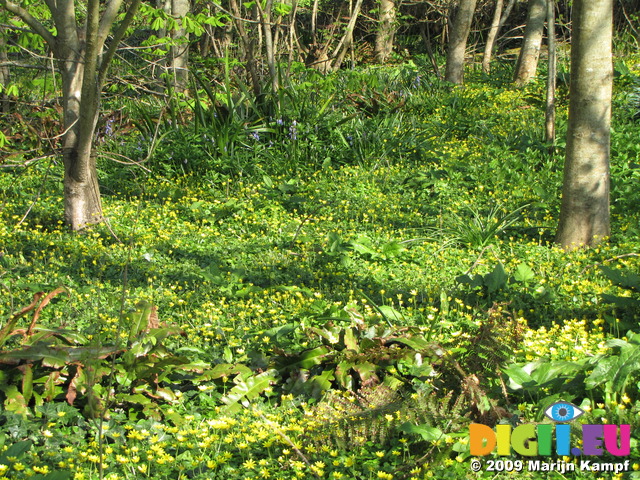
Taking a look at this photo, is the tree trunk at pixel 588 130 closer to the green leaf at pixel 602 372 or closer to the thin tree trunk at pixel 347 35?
the green leaf at pixel 602 372

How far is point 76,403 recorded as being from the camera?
9.88 ft

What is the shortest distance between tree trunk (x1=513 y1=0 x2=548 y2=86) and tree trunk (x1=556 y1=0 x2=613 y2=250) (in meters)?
6.94

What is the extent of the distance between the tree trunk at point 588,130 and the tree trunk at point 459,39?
680 centimetres

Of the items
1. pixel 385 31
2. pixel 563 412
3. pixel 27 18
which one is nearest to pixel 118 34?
pixel 27 18

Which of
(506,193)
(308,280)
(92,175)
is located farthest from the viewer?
(506,193)

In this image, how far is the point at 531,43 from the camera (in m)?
11.5

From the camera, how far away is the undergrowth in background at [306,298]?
2.68m

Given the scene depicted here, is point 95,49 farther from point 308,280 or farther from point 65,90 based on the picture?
point 308,280

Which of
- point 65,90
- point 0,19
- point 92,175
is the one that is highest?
point 0,19

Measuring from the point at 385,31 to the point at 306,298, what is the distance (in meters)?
12.7

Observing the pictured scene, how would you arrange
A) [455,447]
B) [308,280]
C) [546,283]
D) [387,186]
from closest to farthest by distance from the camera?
[455,447] → [546,283] → [308,280] → [387,186]

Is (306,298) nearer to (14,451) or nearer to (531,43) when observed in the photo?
(14,451)

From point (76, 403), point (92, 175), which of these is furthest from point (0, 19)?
point (76, 403)

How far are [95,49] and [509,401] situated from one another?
3798 millimetres
